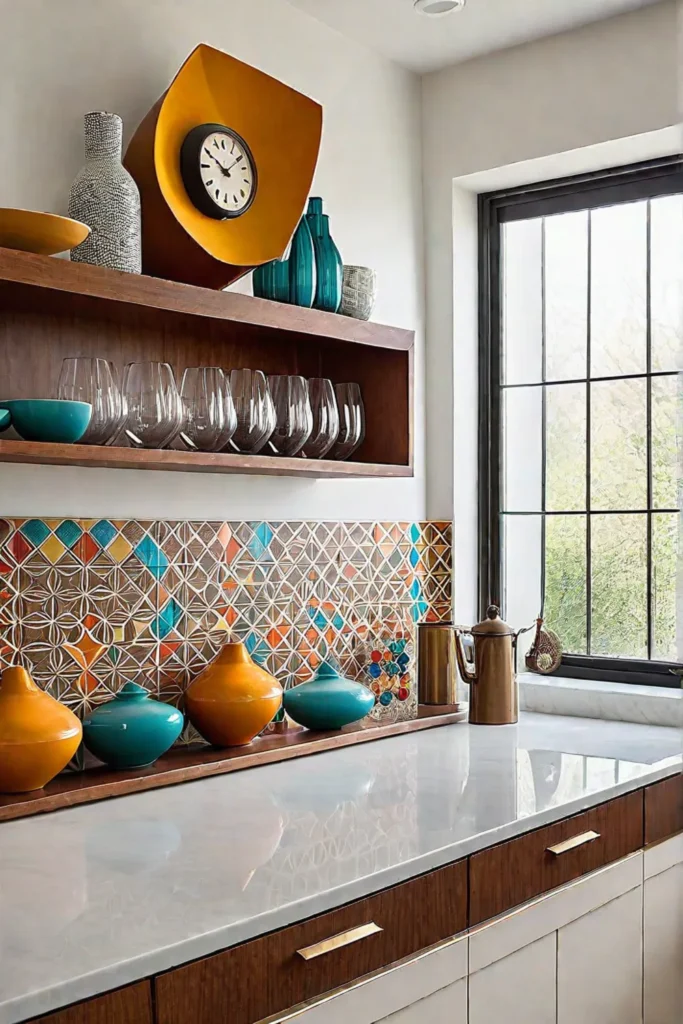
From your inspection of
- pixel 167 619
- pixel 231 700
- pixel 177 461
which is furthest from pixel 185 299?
pixel 231 700

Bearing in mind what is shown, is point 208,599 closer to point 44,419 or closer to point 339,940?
point 44,419

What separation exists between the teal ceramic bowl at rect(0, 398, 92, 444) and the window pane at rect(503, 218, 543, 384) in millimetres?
1680

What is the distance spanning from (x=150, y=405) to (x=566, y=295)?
60.4 inches

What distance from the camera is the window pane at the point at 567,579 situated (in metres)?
3.13

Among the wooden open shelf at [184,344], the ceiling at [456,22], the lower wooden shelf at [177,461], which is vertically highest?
the ceiling at [456,22]

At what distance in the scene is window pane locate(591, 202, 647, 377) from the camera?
3.04m

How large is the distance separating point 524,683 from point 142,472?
1.30 metres

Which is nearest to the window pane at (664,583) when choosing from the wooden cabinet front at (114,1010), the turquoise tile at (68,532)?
the turquoise tile at (68,532)

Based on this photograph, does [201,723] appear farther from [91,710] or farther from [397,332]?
[397,332]

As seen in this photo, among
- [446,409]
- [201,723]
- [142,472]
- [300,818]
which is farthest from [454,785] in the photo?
[446,409]

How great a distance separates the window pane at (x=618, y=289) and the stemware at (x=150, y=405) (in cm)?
146

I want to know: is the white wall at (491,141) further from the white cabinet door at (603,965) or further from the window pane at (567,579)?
the white cabinet door at (603,965)

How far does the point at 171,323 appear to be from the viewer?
7.63ft

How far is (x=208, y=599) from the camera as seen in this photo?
2.48 m
